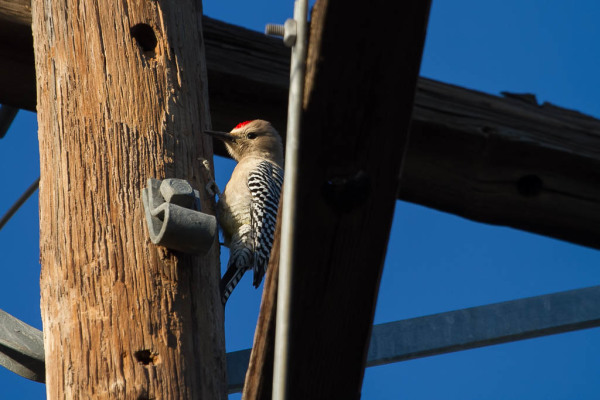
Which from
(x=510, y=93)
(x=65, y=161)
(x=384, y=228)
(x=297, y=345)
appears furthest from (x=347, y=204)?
(x=510, y=93)

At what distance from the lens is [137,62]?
2.65m

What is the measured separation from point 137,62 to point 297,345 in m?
1.35

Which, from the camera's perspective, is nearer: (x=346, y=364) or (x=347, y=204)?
(x=347, y=204)

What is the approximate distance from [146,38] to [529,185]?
1.87 metres

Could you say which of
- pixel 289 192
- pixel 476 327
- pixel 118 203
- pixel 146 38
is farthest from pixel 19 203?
pixel 289 192

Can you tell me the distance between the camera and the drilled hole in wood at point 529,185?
375cm

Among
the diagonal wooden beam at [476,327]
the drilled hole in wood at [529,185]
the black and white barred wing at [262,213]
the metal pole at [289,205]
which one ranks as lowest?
the metal pole at [289,205]

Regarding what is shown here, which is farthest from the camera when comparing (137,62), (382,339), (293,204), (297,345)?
(382,339)

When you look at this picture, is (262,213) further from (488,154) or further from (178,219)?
(178,219)

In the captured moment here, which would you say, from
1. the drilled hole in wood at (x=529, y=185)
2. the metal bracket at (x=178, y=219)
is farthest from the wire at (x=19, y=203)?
the drilled hole in wood at (x=529, y=185)

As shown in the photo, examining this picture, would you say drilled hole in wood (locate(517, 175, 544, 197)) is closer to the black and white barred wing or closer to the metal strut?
the black and white barred wing

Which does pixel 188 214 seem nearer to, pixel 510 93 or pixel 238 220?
pixel 510 93

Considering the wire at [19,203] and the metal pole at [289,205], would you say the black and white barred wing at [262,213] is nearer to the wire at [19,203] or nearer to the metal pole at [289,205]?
the wire at [19,203]

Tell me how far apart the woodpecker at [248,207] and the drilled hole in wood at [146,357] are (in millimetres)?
2332
